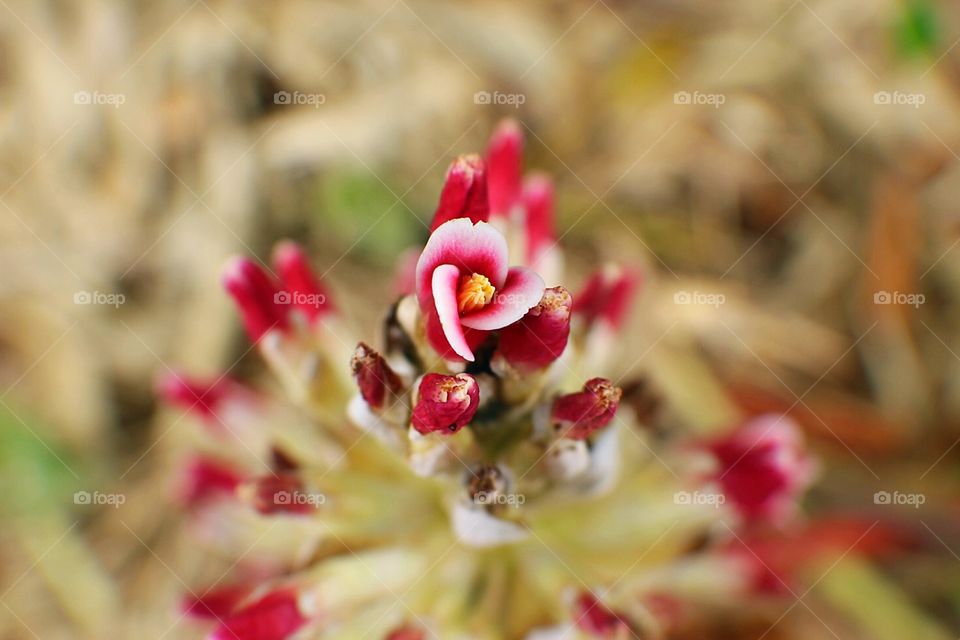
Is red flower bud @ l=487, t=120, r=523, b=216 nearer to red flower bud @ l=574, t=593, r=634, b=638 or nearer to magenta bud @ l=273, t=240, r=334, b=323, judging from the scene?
magenta bud @ l=273, t=240, r=334, b=323

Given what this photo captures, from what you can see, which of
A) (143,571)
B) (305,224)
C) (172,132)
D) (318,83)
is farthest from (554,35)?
(143,571)

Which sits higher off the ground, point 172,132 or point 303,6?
point 303,6

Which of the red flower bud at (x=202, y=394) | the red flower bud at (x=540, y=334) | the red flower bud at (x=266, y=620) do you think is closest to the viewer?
the red flower bud at (x=540, y=334)

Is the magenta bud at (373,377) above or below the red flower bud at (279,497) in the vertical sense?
above

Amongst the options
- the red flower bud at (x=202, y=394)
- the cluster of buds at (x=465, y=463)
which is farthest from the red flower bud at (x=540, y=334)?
the red flower bud at (x=202, y=394)

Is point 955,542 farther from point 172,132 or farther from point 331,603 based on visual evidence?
point 172,132

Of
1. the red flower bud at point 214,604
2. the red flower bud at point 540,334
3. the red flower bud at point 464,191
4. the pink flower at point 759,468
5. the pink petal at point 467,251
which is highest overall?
the red flower bud at point 464,191

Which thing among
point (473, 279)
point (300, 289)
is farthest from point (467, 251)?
point (300, 289)

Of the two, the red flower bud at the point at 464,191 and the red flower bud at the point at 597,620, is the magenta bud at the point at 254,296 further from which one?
the red flower bud at the point at 597,620
